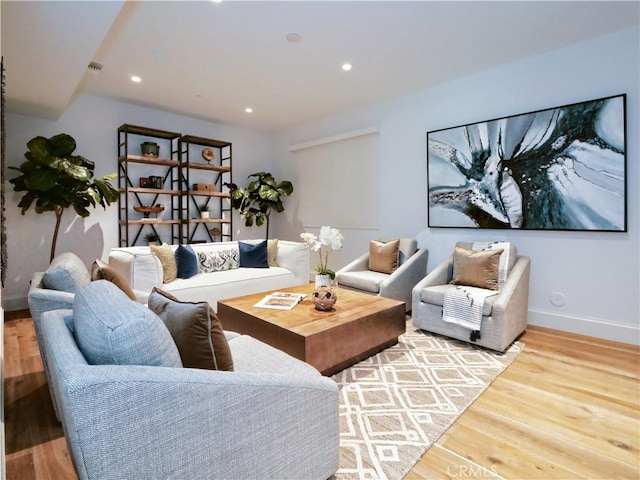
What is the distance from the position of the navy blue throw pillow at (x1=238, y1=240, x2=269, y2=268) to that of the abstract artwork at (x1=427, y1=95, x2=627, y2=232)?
6.79 ft

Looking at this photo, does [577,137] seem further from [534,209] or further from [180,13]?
[180,13]

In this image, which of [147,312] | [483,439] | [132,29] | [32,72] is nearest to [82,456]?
[147,312]

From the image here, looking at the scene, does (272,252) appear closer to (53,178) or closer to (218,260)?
(218,260)

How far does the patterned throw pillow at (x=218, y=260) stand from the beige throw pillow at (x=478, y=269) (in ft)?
8.06

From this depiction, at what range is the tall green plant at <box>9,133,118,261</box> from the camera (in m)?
3.70

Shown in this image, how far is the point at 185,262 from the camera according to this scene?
141 inches

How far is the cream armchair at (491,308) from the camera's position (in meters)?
2.75

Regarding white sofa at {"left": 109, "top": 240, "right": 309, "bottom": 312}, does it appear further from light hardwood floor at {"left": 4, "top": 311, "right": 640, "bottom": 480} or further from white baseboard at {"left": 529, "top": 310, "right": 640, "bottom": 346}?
white baseboard at {"left": 529, "top": 310, "right": 640, "bottom": 346}

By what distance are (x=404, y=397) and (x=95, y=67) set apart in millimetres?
4167

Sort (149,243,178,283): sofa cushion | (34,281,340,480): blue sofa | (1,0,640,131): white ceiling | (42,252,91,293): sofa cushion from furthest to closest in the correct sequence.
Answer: (149,243,178,283): sofa cushion < (1,0,640,131): white ceiling < (42,252,91,293): sofa cushion < (34,281,340,480): blue sofa

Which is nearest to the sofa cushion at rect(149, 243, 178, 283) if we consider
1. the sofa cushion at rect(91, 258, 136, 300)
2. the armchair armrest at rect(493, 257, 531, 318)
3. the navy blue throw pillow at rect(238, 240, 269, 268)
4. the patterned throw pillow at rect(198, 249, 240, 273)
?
the patterned throw pillow at rect(198, 249, 240, 273)

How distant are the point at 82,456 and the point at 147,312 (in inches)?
14.2

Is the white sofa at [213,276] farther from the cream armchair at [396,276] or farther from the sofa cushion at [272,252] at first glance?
the cream armchair at [396,276]

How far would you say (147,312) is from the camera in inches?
39.8
